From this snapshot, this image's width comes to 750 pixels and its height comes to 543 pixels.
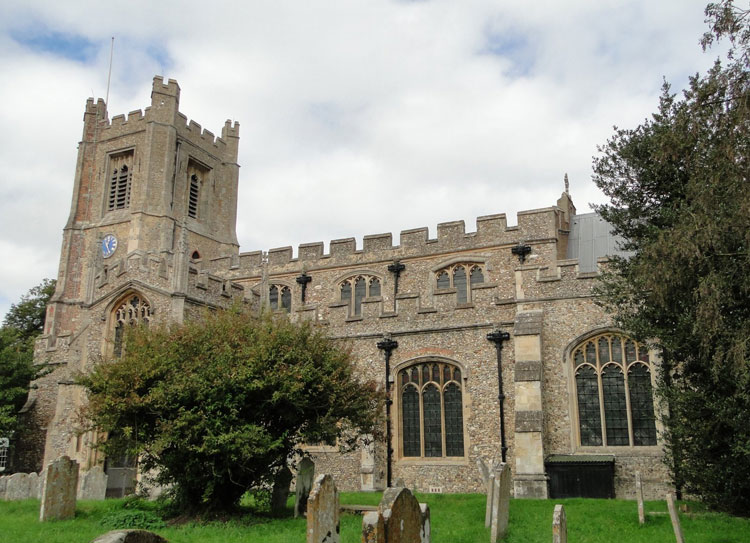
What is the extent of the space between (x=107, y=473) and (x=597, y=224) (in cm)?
1816

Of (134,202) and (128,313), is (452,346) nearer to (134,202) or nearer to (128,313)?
(128,313)

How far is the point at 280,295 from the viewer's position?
84.9 feet

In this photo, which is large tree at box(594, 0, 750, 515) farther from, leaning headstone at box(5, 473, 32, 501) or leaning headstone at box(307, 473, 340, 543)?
→ leaning headstone at box(5, 473, 32, 501)

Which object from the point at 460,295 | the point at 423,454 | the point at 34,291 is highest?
the point at 34,291

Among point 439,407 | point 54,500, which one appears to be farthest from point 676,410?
point 54,500

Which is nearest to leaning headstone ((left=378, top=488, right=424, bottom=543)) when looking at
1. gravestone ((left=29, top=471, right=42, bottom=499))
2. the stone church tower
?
gravestone ((left=29, top=471, right=42, bottom=499))

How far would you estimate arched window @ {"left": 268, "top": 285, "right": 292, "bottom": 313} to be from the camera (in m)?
25.7

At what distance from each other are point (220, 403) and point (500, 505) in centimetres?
505

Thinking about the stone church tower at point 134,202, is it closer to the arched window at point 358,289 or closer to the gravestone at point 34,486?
the arched window at point 358,289

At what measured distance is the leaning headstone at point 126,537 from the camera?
5320 mm

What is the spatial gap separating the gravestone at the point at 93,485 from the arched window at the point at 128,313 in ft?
12.9

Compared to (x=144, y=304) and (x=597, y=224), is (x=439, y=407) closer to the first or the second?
(x=144, y=304)

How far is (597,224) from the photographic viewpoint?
25.2m

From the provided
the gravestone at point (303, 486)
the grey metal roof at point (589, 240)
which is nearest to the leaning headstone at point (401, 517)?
the gravestone at point (303, 486)
